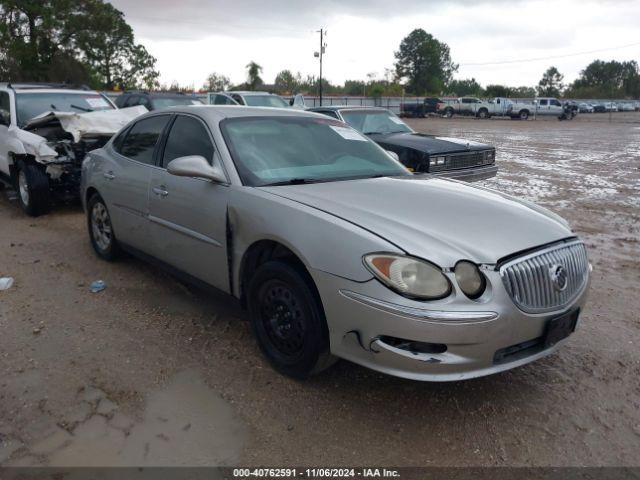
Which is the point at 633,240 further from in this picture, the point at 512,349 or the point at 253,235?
the point at 253,235

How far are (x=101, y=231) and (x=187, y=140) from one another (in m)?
1.93

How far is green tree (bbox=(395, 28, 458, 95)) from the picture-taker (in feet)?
353

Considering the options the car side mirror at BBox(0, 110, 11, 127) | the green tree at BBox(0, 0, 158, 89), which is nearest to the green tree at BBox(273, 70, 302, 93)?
the green tree at BBox(0, 0, 158, 89)

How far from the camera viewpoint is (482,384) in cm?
335

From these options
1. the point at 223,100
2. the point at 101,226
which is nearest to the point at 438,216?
the point at 101,226

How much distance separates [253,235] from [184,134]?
1.35m

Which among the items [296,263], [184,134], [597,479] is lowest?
[597,479]

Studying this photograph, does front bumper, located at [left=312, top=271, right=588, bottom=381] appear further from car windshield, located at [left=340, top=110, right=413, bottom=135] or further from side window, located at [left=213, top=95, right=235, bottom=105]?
side window, located at [left=213, top=95, right=235, bottom=105]

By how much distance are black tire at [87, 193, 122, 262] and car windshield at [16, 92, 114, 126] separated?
3.43 m

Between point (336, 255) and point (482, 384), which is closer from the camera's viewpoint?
point (336, 255)

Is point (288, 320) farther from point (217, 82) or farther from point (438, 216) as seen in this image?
point (217, 82)

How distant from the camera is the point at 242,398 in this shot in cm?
320

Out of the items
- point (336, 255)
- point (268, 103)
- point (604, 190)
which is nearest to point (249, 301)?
point (336, 255)

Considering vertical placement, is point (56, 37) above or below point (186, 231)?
above
